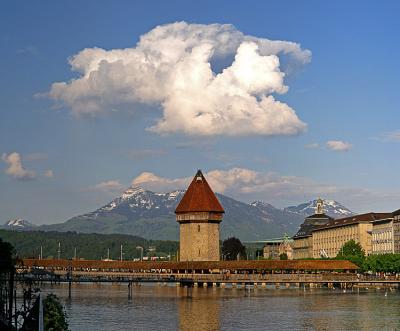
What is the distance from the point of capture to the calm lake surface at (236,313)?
156ft

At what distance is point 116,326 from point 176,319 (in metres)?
5.38

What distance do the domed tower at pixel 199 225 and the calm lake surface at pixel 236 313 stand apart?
113 ft

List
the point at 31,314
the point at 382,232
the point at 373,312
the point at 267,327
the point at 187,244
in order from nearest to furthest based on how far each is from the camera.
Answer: the point at 31,314, the point at 267,327, the point at 373,312, the point at 187,244, the point at 382,232

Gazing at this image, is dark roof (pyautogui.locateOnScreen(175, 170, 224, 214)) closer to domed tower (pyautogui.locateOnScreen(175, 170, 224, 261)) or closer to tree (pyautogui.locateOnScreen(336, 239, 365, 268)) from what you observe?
domed tower (pyautogui.locateOnScreen(175, 170, 224, 261))

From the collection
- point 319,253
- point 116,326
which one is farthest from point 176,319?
point 319,253

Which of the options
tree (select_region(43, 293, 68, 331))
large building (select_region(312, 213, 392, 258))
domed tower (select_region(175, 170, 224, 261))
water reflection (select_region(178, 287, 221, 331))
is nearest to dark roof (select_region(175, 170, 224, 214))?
domed tower (select_region(175, 170, 224, 261))

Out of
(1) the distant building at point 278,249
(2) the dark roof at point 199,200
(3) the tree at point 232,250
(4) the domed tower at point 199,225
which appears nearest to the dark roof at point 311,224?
(1) the distant building at point 278,249

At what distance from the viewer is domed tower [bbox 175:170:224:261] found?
108m

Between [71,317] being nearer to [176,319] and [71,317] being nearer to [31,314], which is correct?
[176,319]

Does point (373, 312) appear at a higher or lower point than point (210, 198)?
lower

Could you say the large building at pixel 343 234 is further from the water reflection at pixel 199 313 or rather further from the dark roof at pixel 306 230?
the water reflection at pixel 199 313

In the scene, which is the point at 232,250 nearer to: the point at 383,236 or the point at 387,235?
the point at 383,236

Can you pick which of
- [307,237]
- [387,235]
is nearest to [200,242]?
[387,235]

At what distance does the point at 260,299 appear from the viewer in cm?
7175
